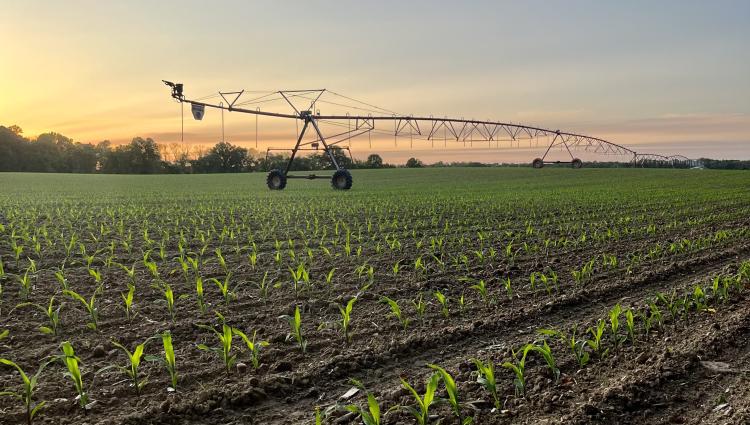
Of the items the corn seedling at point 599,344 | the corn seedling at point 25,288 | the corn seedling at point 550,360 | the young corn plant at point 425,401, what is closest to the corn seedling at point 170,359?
the young corn plant at point 425,401

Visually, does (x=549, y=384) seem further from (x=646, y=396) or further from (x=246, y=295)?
(x=246, y=295)

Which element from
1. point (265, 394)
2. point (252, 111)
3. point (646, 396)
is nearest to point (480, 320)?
point (646, 396)

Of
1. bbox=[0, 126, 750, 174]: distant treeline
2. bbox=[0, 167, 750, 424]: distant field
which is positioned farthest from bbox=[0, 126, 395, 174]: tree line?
bbox=[0, 167, 750, 424]: distant field

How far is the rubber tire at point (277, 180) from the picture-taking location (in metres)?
32.3

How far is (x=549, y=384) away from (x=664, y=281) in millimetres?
4283

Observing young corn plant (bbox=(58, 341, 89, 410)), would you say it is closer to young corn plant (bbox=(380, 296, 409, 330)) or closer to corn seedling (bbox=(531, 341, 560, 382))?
young corn plant (bbox=(380, 296, 409, 330))

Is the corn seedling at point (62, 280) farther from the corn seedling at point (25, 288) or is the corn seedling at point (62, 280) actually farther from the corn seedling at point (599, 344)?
the corn seedling at point (599, 344)

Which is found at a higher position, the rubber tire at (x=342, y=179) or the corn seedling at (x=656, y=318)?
the rubber tire at (x=342, y=179)

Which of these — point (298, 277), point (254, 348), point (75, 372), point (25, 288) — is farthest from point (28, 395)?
point (25, 288)

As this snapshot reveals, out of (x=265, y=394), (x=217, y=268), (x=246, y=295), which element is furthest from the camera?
(x=217, y=268)

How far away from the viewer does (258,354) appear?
187 inches

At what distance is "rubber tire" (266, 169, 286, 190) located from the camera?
32.3m

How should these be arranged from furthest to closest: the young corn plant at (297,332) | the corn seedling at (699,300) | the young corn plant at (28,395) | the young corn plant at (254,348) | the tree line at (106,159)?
the tree line at (106,159) < the corn seedling at (699,300) < the young corn plant at (297,332) < the young corn plant at (254,348) < the young corn plant at (28,395)

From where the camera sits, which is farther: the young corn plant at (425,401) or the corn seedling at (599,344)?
the corn seedling at (599,344)
